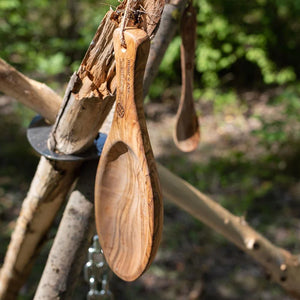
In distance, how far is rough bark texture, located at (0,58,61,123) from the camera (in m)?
0.95

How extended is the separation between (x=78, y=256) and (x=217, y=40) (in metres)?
2.92

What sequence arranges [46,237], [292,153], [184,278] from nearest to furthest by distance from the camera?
1. [46,237]
2. [184,278]
3. [292,153]

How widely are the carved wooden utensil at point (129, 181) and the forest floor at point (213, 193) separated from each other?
1400 millimetres

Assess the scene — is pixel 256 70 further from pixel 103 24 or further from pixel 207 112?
pixel 103 24

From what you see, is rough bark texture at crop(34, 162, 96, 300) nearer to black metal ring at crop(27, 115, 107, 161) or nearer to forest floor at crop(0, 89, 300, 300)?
black metal ring at crop(27, 115, 107, 161)

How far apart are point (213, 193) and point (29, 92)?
6.27 feet

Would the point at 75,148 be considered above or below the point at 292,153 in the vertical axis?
above

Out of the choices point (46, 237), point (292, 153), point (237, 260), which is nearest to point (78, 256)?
point (46, 237)

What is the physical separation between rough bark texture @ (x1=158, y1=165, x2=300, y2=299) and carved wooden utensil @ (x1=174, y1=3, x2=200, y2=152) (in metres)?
0.18

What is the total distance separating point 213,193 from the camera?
2.70 meters

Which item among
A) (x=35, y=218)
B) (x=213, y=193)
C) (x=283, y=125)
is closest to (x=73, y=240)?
(x=35, y=218)

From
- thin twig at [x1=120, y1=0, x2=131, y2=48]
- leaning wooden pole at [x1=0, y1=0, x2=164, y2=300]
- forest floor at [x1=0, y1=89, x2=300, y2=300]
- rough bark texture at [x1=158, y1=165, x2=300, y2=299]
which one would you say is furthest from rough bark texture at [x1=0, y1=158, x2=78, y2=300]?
forest floor at [x1=0, y1=89, x2=300, y2=300]

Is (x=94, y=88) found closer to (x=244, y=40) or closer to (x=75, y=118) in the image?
(x=75, y=118)

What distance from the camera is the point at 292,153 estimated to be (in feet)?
9.79
